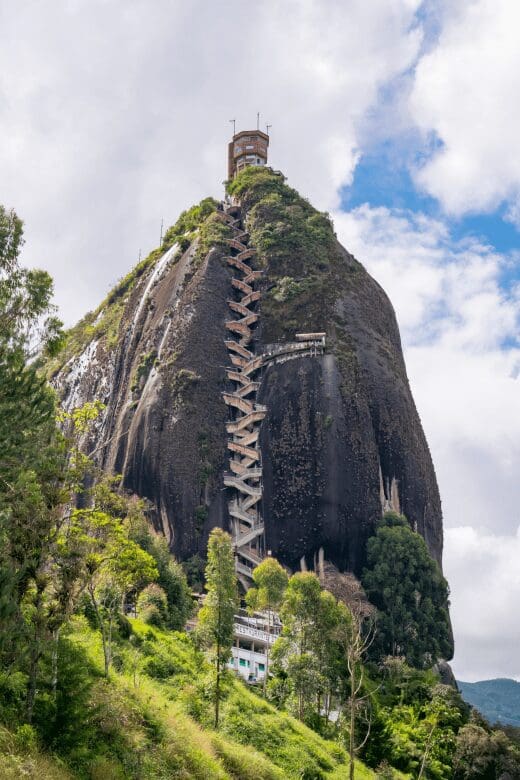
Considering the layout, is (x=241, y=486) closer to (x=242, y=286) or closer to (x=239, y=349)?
(x=239, y=349)

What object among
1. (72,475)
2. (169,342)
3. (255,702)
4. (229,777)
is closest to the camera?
(72,475)

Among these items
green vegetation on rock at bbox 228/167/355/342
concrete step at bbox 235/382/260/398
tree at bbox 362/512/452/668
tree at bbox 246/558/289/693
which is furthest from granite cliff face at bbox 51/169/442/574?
tree at bbox 246/558/289/693

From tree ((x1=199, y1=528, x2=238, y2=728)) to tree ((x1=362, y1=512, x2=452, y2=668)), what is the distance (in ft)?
81.7

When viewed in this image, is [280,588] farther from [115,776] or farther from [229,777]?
[115,776]

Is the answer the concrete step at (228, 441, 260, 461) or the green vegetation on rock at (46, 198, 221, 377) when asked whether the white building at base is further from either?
the green vegetation on rock at (46, 198, 221, 377)

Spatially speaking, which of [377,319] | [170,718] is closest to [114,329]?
[377,319]

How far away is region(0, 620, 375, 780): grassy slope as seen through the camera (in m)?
19.0

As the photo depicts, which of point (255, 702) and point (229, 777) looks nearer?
point (229, 777)

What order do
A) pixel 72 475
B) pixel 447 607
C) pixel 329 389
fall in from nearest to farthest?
pixel 72 475, pixel 447 607, pixel 329 389

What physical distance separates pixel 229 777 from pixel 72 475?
9.49m

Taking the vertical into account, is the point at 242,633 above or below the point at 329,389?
below

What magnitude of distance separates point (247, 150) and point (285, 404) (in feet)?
146

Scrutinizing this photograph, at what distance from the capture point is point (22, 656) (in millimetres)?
17875

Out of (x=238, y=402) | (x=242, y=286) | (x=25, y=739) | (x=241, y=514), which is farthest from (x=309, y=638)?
(x=242, y=286)
